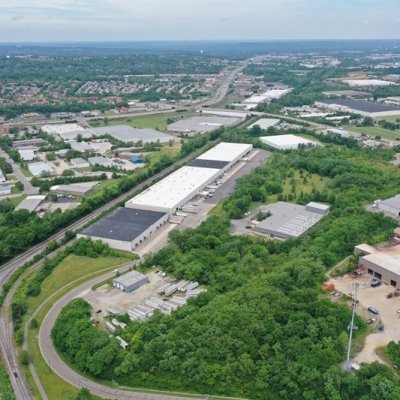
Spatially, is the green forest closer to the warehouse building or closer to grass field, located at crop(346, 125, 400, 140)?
the warehouse building

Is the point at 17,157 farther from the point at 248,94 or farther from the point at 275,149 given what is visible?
the point at 248,94

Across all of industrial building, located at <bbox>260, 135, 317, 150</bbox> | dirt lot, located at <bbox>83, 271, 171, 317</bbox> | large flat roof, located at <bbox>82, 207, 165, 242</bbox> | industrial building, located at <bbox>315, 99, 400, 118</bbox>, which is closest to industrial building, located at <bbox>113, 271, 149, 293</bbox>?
dirt lot, located at <bbox>83, 271, 171, 317</bbox>

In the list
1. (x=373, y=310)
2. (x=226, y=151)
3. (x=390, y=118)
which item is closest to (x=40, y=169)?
(x=226, y=151)

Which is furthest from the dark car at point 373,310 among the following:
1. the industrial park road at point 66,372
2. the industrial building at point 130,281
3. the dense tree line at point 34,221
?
the dense tree line at point 34,221

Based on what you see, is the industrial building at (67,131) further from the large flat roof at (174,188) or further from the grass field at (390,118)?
the grass field at (390,118)

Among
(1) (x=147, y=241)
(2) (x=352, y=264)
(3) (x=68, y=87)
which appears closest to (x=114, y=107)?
(3) (x=68, y=87)

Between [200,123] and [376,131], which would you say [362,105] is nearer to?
[376,131]
